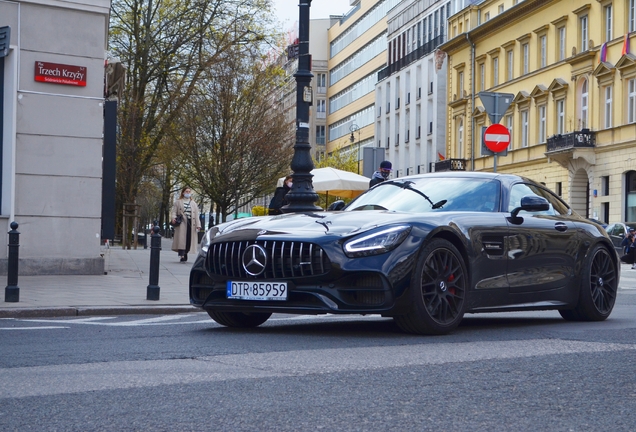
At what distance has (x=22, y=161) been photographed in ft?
57.5

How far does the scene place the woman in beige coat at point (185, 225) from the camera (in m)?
25.0

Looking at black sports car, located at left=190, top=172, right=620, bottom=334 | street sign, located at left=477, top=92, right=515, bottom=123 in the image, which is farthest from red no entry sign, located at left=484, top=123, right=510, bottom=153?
black sports car, located at left=190, top=172, right=620, bottom=334

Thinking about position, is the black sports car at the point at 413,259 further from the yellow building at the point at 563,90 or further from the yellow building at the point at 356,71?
the yellow building at the point at 356,71

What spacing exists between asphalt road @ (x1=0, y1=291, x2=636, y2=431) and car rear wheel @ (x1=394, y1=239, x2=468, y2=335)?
14cm

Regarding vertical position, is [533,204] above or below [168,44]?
below

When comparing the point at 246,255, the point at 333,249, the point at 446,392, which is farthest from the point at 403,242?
the point at 446,392

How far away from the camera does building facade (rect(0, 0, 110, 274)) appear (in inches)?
684

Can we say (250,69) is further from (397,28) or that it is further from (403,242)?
(397,28)

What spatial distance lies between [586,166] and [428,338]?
47338mm

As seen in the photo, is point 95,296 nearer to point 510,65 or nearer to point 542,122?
point 542,122

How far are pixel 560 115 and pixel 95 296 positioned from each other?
155ft

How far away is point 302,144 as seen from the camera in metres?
16.9

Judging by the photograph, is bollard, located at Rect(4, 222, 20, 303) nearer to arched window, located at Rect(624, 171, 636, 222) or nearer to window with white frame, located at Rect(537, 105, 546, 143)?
arched window, located at Rect(624, 171, 636, 222)

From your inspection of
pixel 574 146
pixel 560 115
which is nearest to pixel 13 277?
pixel 574 146
